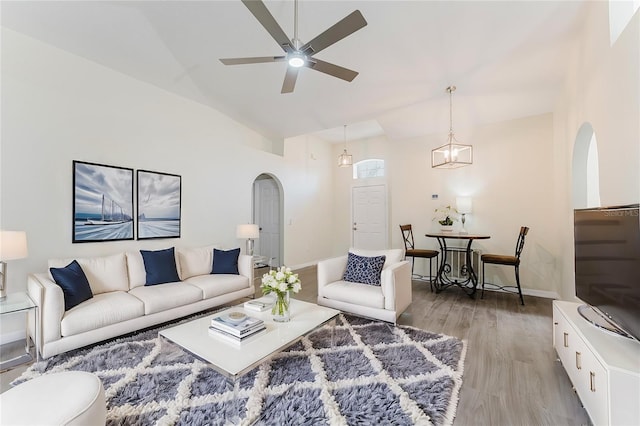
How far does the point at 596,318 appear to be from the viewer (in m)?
1.91

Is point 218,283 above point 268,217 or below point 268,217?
below

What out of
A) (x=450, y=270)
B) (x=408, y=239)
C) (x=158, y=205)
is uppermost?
(x=158, y=205)

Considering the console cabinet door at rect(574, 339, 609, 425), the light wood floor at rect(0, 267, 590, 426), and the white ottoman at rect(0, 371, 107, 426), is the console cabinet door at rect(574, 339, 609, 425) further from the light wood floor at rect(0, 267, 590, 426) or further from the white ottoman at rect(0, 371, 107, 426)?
the white ottoman at rect(0, 371, 107, 426)

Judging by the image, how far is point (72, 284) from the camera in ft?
8.31

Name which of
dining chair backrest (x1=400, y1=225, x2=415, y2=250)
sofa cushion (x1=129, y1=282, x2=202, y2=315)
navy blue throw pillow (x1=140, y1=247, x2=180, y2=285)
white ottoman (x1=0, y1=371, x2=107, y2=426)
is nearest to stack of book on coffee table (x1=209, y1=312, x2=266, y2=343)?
white ottoman (x1=0, y1=371, x2=107, y2=426)

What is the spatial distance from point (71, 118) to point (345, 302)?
3.76 m

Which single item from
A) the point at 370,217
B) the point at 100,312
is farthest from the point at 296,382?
the point at 370,217

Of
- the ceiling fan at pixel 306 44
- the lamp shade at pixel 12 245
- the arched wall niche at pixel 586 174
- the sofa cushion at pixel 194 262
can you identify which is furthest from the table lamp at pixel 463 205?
the lamp shade at pixel 12 245

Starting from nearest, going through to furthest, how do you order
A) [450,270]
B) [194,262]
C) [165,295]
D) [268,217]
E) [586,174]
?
[165,295] < [586,174] < [194,262] < [450,270] < [268,217]

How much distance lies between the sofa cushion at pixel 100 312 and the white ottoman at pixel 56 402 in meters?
1.16

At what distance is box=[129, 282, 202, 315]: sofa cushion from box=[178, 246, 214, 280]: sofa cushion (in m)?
0.39

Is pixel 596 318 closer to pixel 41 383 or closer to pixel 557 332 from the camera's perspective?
pixel 557 332

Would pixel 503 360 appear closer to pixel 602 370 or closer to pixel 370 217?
pixel 602 370

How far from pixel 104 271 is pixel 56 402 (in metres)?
2.14
